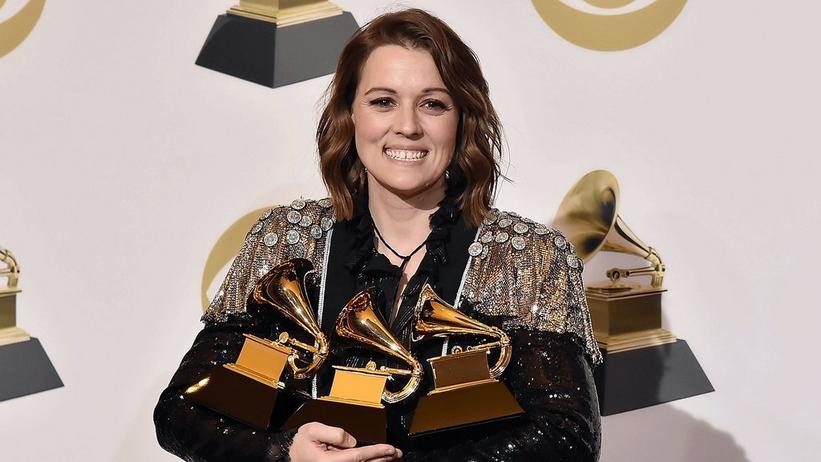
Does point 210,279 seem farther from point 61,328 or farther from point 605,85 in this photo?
point 605,85

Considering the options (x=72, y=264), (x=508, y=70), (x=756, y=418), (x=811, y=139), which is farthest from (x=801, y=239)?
(x=72, y=264)

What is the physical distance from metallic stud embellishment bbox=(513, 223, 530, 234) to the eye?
0.34 meters

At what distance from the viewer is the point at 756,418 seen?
2848 mm

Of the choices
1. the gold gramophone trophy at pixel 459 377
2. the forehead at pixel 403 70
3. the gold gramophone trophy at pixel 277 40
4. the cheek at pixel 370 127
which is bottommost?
the gold gramophone trophy at pixel 459 377

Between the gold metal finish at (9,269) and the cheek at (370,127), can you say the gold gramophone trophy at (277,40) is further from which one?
the cheek at (370,127)

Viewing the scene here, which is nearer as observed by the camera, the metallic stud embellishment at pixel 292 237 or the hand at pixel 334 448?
the hand at pixel 334 448

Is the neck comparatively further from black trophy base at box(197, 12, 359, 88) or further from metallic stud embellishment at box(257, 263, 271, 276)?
black trophy base at box(197, 12, 359, 88)

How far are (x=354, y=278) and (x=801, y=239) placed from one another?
122 cm

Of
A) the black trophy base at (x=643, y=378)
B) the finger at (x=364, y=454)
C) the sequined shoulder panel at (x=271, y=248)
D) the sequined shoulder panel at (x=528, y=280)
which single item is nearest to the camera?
the finger at (x=364, y=454)

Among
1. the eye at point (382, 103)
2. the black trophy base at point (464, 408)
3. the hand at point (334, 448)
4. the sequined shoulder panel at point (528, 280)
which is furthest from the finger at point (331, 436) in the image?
the eye at point (382, 103)

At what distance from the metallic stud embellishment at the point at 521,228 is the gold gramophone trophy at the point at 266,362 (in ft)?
1.42

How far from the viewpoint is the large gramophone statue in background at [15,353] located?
10.4ft

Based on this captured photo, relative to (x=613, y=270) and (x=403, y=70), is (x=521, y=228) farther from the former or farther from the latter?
(x=613, y=270)

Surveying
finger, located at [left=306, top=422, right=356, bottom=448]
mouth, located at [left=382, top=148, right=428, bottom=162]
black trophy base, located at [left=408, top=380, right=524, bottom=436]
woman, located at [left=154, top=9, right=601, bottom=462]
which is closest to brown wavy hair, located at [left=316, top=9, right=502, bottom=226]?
woman, located at [left=154, top=9, right=601, bottom=462]
